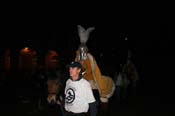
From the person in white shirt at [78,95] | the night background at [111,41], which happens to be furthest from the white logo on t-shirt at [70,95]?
the night background at [111,41]

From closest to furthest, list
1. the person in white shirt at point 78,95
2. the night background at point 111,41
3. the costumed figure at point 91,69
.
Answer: the person in white shirt at point 78,95 < the costumed figure at point 91,69 < the night background at point 111,41

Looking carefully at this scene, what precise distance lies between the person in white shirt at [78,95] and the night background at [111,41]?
7390 millimetres

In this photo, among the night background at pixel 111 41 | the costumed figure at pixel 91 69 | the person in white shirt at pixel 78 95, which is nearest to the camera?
the person in white shirt at pixel 78 95

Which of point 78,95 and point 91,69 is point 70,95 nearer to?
point 78,95

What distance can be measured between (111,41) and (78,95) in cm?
2609

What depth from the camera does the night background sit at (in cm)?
2168

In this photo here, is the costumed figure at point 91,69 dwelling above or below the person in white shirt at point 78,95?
above

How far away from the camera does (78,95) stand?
7.00m

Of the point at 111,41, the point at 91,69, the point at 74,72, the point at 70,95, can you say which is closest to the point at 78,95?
the point at 70,95

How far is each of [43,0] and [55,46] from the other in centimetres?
336

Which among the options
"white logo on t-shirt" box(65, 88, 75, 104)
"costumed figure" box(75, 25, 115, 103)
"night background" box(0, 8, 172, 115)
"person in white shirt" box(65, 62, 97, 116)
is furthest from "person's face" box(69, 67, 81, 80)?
"night background" box(0, 8, 172, 115)

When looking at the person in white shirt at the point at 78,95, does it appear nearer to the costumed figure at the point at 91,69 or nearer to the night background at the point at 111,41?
the costumed figure at the point at 91,69

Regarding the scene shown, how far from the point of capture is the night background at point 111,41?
21684 millimetres

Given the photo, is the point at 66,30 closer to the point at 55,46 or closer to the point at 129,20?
the point at 55,46
